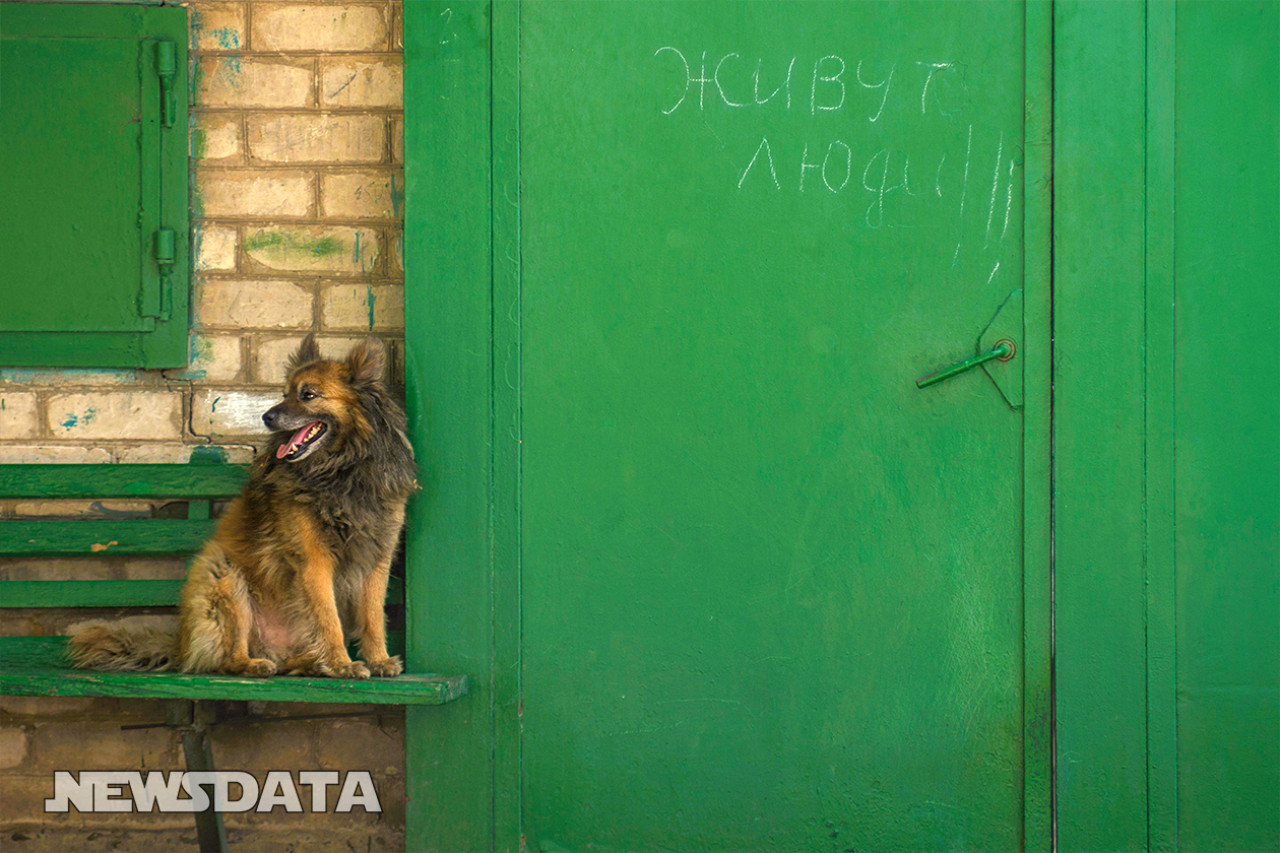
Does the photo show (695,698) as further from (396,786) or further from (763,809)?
(396,786)

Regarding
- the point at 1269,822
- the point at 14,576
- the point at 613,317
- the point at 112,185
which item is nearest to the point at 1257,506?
the point at 1269,822

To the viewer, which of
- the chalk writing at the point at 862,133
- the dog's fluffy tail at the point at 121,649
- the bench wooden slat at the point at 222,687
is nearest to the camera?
the bench wooden slat at the point at 222,687

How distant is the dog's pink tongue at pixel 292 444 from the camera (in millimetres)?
2646

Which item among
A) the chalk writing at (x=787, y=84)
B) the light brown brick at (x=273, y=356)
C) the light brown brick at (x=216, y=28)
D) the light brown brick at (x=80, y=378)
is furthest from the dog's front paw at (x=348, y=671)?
the light brown brick at (x=216, y=28)

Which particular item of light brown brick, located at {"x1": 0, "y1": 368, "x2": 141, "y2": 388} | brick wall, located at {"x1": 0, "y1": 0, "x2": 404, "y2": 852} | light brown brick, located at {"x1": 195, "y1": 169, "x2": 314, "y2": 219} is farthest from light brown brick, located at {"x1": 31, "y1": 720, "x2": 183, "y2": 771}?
light brown brick, located at {"x1": 195, "y1": 169, "x2": 314, "y2": 219}

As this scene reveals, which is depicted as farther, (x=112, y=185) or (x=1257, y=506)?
(x=112, y=185)

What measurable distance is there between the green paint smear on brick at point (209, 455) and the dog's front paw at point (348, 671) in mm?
845

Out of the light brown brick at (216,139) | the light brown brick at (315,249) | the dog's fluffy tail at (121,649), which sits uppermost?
the light brown brick at (216,139)

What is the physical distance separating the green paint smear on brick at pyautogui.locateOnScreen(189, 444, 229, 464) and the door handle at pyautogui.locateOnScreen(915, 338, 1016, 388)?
7.36ft

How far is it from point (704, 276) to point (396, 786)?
1936 millimetres

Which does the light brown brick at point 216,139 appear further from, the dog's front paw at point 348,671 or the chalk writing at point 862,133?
the dog's front paw at point 348,671

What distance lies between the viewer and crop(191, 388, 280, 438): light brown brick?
120 inches

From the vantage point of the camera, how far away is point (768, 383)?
2.89 meters

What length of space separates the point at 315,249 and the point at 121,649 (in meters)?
1.38
